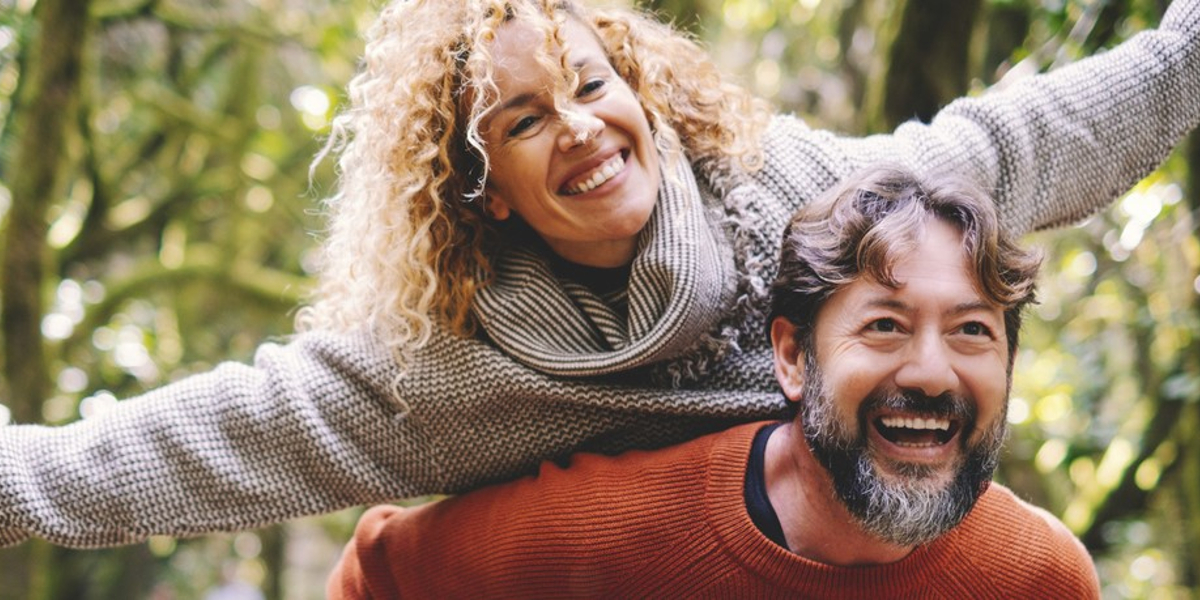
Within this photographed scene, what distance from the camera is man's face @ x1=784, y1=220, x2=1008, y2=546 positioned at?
5.83ft

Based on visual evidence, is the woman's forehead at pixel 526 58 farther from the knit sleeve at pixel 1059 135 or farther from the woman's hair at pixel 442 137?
the knit sleeve at pixel 1059 135

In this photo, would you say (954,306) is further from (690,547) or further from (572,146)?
(572,146)

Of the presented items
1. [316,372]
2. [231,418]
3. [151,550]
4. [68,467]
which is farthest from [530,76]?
[151,550]

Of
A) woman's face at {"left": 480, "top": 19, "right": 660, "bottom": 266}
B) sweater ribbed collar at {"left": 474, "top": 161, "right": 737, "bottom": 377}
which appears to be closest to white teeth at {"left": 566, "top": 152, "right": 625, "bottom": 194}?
woman's face at {"left": 480, "top": 19, "right": 660, "bottom": 266}

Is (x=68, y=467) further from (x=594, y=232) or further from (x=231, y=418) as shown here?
(x=594, y=232)

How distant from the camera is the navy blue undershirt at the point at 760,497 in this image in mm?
1919

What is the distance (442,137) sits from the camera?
2137 millimetres

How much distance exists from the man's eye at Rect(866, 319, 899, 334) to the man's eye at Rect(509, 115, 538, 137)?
2.23 ft

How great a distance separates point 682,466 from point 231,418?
827 millimetres

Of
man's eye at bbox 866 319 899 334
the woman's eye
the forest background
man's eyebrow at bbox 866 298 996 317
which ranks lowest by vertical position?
the forest background

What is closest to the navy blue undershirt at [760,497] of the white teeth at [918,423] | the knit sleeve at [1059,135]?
the white teeth at [918,423]

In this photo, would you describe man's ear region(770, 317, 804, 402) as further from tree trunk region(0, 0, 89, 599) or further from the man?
tree trunk region(0, 0, 89, 599)

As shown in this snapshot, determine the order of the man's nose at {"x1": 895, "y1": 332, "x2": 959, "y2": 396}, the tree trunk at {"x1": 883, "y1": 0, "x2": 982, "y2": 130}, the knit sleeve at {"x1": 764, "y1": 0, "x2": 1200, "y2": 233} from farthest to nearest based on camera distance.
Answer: the tree trunk at {"x1": 883, "y1": 0, "x2": 982, "y2": 130}, the knit sleeve at {"x1": 764, "y1": 0, "x2": 1200, "y2": 233}, the man's nose at {"x1": 895, "y1": 332, "x2": 959, "y2": 396}

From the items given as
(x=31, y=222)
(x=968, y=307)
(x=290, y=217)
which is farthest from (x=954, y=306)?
(x=290, y=217)
